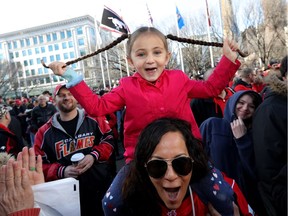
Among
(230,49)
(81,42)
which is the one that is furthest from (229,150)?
(81,42)

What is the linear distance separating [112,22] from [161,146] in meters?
10.8

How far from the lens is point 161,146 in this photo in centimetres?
176

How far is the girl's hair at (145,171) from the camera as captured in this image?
1780 millimetres

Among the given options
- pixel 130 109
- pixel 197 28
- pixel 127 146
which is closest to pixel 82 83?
pixel 130 109

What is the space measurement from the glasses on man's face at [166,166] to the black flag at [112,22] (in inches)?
409

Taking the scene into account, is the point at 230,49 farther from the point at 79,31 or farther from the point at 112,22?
the point at 79,31

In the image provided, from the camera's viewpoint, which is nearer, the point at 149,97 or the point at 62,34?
the point at 149,97

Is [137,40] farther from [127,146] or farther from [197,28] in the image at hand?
[197,28]

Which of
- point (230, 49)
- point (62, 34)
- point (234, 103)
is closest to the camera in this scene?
point (230, 49)

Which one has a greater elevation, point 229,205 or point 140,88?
point 140,88

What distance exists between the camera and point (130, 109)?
2.44 m

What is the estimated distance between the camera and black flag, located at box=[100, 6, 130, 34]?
11.6 meters

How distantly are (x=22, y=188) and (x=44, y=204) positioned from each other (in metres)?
0.18

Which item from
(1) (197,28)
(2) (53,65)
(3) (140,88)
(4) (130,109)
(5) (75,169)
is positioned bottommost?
(5) (75,169)
